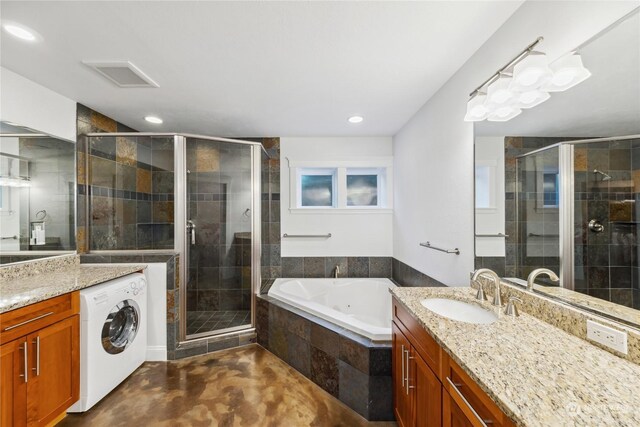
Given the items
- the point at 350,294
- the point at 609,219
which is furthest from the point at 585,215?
the point at 350,294

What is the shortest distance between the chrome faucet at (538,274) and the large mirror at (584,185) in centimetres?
2

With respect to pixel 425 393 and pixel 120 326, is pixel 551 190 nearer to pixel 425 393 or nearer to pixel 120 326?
pixel 425 393

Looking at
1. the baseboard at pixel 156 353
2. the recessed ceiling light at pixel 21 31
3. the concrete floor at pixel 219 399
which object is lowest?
the concrete floor at pixel 219 399

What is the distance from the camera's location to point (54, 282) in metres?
1.74

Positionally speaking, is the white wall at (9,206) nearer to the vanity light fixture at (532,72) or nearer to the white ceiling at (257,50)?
the white ceiling at (257,50)

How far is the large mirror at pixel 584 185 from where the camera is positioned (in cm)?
87

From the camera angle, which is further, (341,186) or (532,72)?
(341,186)

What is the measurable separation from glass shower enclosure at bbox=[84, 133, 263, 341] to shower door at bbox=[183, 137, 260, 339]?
0.03 feet

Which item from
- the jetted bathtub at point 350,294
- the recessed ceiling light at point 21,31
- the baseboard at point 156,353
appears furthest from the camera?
the jetted bathtub at point 350,294

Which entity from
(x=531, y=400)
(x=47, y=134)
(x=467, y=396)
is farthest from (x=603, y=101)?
(x=47, y=134)

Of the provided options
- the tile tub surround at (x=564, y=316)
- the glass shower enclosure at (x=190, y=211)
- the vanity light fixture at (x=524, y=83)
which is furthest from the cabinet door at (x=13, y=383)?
the vanity light fixture at (x=524, y=83)

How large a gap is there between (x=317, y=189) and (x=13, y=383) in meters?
2.89

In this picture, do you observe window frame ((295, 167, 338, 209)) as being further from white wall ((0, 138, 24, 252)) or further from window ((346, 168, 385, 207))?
white wall ((0, 138, 24, 252))

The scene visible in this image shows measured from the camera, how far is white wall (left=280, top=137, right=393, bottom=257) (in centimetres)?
328
